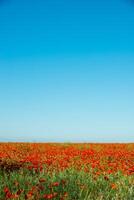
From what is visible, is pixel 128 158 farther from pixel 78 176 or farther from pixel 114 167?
pixel 78 176

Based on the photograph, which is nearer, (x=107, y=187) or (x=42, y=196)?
(x=42, y=196)

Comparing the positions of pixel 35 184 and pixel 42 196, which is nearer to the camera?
pixel 42 196

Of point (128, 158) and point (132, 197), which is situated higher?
point (128, 158)

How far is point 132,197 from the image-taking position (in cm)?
851

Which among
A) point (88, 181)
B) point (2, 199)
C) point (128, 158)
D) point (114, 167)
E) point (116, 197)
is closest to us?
point (2, 199)

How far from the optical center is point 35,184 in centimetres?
915

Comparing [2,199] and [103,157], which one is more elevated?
[103,157]

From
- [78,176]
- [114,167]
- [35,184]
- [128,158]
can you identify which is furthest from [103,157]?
[35,184]

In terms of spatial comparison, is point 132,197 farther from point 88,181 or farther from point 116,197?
point 88,181

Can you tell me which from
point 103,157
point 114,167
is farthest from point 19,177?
point 103,157

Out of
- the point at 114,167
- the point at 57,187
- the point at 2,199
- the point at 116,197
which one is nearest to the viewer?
the point at 2,199

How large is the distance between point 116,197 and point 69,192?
3.42 ft

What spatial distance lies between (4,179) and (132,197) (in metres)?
3.27

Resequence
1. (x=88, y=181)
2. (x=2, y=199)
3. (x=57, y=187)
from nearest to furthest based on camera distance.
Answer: (x=2, y=199) < (x=57, y=187) < (x=88, y=181)
